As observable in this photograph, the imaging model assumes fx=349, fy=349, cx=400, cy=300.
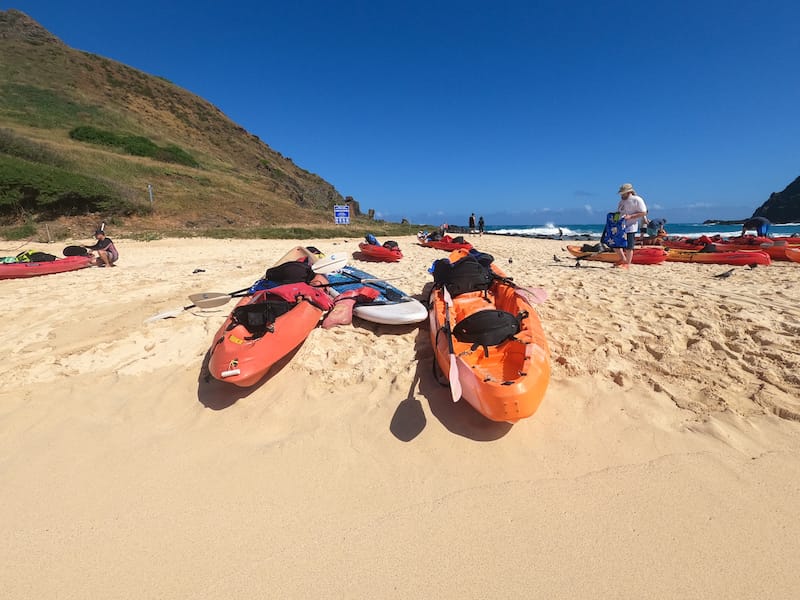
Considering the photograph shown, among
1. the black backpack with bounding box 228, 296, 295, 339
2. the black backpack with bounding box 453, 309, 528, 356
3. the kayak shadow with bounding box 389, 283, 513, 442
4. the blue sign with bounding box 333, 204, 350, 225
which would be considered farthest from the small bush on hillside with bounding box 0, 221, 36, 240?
the black backpack with bounding box 453, 309, 528, 356

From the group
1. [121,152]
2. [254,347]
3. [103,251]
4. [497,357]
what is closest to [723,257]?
[497,357]

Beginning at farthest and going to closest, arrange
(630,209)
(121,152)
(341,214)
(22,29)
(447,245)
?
(22,29), (121,152), (341,214), (447,245), (630,209)

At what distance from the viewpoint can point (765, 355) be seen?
3.27 metres

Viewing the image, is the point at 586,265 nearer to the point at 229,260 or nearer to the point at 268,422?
the point at 268,422

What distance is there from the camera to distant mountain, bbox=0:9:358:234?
16844 millimetres

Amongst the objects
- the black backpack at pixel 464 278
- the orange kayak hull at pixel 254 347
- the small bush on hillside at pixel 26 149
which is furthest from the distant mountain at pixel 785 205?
the small bush on hillside at pixel 26 149

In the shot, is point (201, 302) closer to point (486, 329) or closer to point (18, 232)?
point (486, 329)

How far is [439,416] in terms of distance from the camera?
2.88m

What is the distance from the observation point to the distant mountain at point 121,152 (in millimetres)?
16844

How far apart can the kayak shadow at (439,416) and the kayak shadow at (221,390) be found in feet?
4.87

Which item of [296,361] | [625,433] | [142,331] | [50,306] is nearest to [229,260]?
[50,306]

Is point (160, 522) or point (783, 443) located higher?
point (783, 443)

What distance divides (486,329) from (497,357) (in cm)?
29

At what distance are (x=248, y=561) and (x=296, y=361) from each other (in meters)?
2.03
